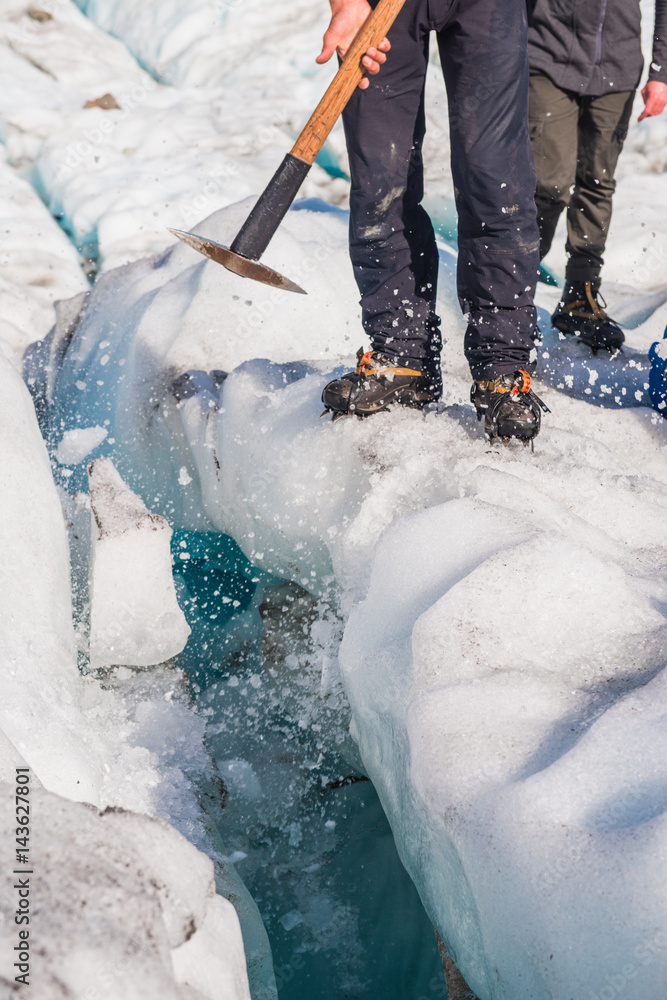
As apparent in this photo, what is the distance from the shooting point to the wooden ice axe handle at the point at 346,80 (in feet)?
5.46

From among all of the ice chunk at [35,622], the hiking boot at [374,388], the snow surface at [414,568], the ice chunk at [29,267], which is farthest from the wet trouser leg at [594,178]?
the ice chunk at [29,267]

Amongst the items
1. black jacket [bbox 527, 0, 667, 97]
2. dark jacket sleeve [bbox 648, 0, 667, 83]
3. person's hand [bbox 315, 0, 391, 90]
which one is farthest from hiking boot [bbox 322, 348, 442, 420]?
dark jacket sleeve [bbox 648, 0, 667, 83]

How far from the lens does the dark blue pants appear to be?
1799 mm

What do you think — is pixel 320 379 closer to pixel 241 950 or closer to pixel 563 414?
pixel 563 414

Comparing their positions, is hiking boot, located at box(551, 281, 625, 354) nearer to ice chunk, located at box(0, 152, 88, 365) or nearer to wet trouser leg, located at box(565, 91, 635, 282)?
wet trouser leg, located at box(565, 91, 635, 282)

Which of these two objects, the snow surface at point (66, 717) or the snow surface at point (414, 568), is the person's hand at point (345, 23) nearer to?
the snow surface at point (414, 568)

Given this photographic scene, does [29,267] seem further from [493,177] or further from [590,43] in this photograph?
[493,177]

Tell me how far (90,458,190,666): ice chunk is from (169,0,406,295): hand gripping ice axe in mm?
668

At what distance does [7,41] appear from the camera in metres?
5.29

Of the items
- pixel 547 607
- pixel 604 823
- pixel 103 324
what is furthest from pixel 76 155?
pixel 604 823

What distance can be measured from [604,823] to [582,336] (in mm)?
2366

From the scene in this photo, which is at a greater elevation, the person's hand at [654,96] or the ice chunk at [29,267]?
the person's hand at [654,96]

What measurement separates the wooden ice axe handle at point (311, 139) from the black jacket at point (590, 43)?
138 cm

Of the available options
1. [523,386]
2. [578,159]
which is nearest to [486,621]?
[523,386]
